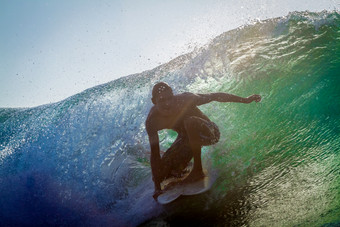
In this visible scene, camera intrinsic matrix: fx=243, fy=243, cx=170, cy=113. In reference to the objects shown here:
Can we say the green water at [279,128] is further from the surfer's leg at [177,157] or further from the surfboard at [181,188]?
the surfer's leg at [177,157]

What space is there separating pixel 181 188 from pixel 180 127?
0.78 m

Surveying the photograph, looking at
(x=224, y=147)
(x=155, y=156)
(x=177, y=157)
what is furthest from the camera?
(x=224, y=147)

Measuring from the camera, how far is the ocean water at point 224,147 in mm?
3129

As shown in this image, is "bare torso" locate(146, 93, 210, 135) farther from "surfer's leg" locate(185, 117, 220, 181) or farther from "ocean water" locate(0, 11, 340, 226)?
"ocean water" locate(0, 11, 340, 226)

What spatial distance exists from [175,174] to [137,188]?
4.40 ft

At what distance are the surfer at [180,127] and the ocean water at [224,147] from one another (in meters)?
0.45

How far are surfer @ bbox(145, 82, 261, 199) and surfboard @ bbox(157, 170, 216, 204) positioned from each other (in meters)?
0.07

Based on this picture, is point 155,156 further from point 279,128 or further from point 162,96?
point 279,128

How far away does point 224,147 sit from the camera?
13.6 ft

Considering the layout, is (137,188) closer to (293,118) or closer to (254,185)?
(254,185)

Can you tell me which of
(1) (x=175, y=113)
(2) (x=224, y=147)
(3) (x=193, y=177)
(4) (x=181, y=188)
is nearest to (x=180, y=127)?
(1) (x=175, y=113)

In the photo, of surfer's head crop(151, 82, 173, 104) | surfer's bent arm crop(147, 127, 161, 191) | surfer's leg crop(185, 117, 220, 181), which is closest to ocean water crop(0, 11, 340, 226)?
surfer's bent arm crop(147, 127, 161, 191)

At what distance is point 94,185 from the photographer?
16.4 feet

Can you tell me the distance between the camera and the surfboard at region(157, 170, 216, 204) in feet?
9.73
